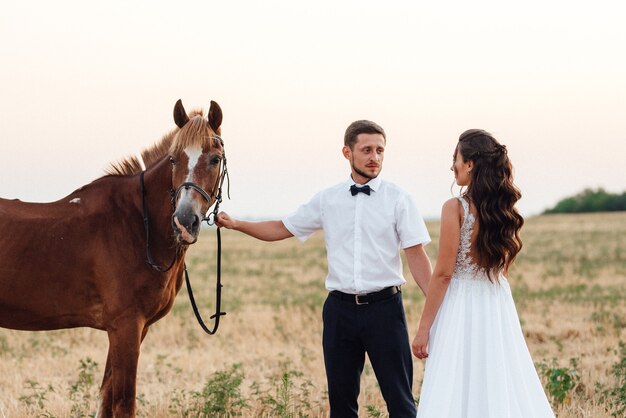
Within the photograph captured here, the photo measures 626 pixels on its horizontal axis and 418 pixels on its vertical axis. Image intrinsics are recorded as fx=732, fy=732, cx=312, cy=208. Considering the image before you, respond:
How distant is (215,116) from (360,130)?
3.87 feet

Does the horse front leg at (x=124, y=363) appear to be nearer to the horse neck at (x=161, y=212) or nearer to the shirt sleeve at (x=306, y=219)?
the horse neck at (x=161, y=212)

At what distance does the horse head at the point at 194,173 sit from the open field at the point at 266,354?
175cm

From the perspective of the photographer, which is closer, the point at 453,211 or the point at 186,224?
the point at 453,211

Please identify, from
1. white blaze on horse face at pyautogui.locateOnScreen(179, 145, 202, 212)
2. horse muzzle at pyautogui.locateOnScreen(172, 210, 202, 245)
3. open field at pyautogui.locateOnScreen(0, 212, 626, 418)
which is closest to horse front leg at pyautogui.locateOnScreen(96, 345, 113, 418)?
open field at pyautogui.locateOnScreen(0, 212, 626, 418)

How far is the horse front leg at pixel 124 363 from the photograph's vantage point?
523 centimetres

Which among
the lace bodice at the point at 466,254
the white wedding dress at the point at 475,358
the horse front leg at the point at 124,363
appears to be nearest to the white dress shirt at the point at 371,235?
the lace bodice at the point at 466,254

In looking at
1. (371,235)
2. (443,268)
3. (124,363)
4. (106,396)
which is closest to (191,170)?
(371,235)

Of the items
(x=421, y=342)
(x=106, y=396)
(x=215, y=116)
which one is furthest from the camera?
(x=106, y=396)

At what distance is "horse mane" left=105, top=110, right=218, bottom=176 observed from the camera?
5070mm

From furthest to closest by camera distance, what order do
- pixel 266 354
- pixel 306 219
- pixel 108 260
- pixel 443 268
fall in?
pixel 266 354 → pixel 108 260 → pixel 306 219 → pixel 443 268

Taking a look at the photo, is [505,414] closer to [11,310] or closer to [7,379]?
[11,310]

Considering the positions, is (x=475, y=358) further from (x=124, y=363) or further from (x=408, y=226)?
(x=124, y=363)

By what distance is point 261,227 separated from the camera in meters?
5.34

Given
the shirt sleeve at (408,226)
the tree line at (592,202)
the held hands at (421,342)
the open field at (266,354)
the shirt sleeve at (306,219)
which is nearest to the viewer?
the held hands at (421,342)
